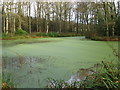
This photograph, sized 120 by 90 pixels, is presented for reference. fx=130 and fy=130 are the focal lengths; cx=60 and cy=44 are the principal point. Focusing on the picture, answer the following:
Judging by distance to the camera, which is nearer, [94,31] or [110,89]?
[110,89]

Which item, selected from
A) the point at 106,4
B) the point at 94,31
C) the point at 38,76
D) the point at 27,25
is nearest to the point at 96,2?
the point at 106,4

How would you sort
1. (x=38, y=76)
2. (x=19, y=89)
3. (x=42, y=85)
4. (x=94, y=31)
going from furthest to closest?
(x=94, y=31) < (x=38, y=76) < (x=42, y=85) < (x=19, y=89)

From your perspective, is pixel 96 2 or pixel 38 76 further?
pixel 96 2

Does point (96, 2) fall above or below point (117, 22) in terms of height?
above

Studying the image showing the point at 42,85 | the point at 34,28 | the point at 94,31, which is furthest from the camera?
the point at 34,28

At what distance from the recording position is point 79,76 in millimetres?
1875

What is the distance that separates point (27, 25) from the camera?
1400cm

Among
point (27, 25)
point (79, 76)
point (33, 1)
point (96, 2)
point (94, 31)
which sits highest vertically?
point (33, 1)

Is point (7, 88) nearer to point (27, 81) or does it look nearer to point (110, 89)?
point (27, 81)

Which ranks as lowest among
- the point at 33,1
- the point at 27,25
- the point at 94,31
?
the point at 94,31

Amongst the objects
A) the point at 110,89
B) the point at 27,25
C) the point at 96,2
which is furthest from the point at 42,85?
the point at 27,25

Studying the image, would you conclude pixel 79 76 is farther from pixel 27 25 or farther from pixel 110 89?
pixel 27 25

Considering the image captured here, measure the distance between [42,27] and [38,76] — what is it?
15.3 m

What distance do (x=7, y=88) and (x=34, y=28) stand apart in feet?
52.2
